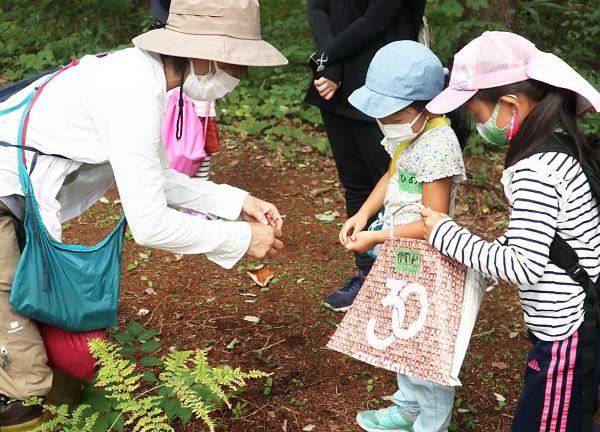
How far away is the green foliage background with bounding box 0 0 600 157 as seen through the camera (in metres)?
6.59

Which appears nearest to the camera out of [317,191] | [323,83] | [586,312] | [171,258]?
[586,312]

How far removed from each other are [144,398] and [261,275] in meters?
1.68

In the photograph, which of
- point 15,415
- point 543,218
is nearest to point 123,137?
point 15,415

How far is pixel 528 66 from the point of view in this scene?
2152 mm

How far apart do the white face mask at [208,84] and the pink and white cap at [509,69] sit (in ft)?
2.74

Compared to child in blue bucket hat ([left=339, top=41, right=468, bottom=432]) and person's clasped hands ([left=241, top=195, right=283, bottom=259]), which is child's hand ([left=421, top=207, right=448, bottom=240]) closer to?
child in blue bucket hat ([left=339, top=41, right=468, bottom=432])

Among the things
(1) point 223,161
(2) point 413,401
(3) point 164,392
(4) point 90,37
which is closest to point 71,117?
(3) point 164,392

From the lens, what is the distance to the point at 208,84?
2635 millimetres

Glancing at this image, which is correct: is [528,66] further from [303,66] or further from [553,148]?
[303,66]

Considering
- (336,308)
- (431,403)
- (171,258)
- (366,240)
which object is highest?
(366,240)

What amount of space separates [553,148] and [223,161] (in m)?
4.47

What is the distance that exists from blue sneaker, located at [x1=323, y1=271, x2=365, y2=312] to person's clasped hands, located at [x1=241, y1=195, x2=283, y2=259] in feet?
→ 3.51

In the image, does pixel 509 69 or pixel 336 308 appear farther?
pixel 336 308

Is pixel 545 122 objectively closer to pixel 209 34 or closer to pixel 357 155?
pixel 209 34
